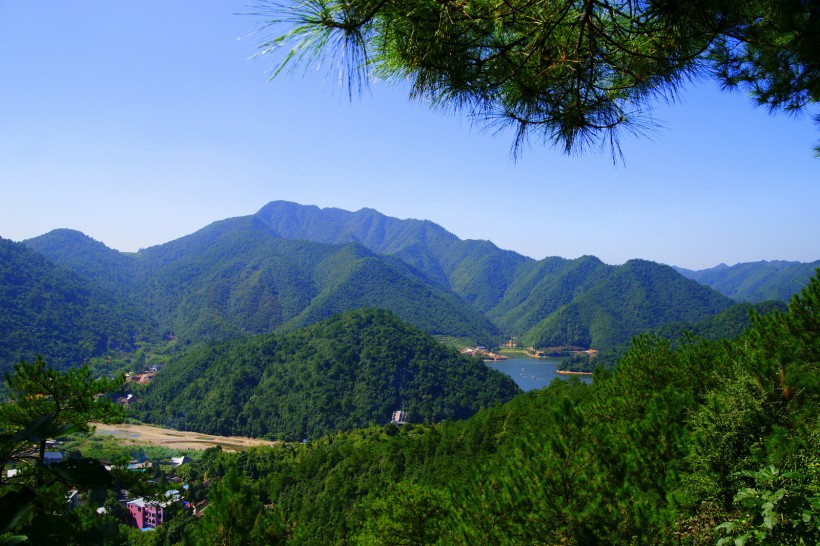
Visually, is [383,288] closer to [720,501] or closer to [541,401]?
A: [541,401]

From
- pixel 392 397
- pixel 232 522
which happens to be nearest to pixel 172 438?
pixel 392 397

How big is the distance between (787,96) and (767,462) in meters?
2.51

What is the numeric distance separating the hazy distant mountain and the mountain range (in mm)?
343

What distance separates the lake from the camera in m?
66.3

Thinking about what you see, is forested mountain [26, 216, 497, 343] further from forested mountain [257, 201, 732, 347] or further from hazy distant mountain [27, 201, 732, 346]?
forested mountain [257, 201, 732, 347]

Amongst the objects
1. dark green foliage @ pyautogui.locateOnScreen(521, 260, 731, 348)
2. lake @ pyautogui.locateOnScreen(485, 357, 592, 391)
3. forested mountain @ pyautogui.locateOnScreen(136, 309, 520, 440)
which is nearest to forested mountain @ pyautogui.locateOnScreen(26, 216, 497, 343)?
lake @ pyautogui.locateOnScreen(485, 357, 592, 391)

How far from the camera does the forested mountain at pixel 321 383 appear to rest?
2131 inches

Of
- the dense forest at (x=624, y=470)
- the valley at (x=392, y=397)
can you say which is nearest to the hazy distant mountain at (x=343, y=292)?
the valley at (x=392, y=397)

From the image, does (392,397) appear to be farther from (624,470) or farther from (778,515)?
(778,515)

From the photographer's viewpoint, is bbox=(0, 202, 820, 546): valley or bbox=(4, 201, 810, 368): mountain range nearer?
bbox=(0, 202, 820, 546): valley

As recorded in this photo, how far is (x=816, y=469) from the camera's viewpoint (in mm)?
2146

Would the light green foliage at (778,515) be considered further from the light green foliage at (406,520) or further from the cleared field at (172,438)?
the cleared field at (172,438)

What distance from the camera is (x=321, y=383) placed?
2250 inches

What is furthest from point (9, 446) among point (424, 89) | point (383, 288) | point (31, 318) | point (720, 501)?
point (383, 288)
